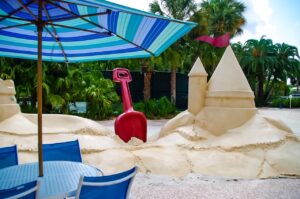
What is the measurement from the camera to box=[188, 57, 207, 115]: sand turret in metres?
6.96

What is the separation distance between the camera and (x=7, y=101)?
622 centimetres

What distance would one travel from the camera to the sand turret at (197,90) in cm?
696

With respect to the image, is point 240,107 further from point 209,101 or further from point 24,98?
point 24,98

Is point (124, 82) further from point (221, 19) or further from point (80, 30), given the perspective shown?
point (221, 19)

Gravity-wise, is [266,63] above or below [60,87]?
above

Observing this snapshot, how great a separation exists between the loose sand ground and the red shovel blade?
198cm

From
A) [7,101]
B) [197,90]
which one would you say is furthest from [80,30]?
[197,90]

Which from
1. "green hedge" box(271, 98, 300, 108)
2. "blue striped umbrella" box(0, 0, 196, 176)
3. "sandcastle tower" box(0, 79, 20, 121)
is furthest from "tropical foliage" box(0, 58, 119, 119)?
"green hedge" box(271, 98, 300, 108)

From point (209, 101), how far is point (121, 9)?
5.01 meters

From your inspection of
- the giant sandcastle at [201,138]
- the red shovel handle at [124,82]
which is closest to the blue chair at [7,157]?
the giant sandcastle at [201,138]

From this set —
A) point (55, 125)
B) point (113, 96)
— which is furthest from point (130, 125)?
point (113, 96)

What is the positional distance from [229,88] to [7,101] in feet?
16.9

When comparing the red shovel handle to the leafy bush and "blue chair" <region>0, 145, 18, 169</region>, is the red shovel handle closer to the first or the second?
"blue chair" <region>0, 145, 18, 169</region>

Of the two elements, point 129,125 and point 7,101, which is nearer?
point 7,101
